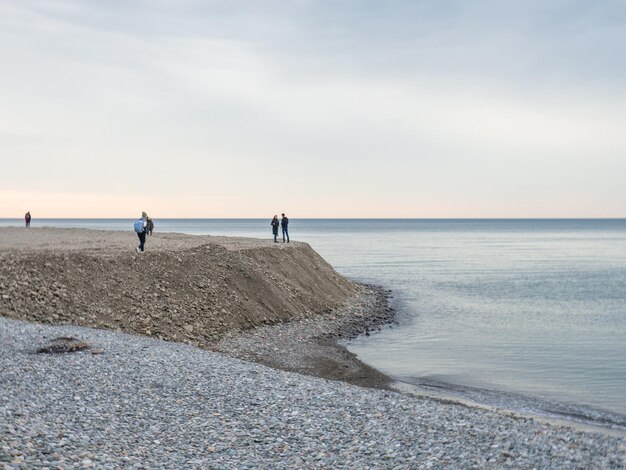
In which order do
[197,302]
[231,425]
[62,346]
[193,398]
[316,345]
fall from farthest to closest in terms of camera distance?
[197,302], [316,345], [62,346], [193,398], [231,425]

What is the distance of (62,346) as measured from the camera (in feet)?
74.3

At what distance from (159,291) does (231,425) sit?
19.6m

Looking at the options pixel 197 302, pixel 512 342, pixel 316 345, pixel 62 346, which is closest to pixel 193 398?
pixel 62 346

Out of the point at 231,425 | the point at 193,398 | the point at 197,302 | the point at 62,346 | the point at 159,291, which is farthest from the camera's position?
the point at 197,302

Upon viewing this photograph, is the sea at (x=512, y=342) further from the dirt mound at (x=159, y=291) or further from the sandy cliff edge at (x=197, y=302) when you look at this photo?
the dirt mound at (x=159, y=291)

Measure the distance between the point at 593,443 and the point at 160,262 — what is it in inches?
1053

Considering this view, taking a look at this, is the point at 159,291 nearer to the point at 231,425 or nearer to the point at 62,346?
the point at 62,346

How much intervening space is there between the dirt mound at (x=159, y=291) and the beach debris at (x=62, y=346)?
240 inches

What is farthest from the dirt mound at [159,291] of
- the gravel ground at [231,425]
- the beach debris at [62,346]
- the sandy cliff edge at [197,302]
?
the gravel ground at [231,425]

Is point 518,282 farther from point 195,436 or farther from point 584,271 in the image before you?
point 195,436

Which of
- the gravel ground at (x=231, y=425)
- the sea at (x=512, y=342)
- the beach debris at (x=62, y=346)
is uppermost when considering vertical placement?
the beach debris at (x=62, y=346)

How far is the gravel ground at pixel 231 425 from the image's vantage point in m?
13.4

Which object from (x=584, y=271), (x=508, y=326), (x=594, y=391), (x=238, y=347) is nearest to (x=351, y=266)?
(x=584, y=271)

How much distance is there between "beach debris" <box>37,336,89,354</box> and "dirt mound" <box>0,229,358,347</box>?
610cm
